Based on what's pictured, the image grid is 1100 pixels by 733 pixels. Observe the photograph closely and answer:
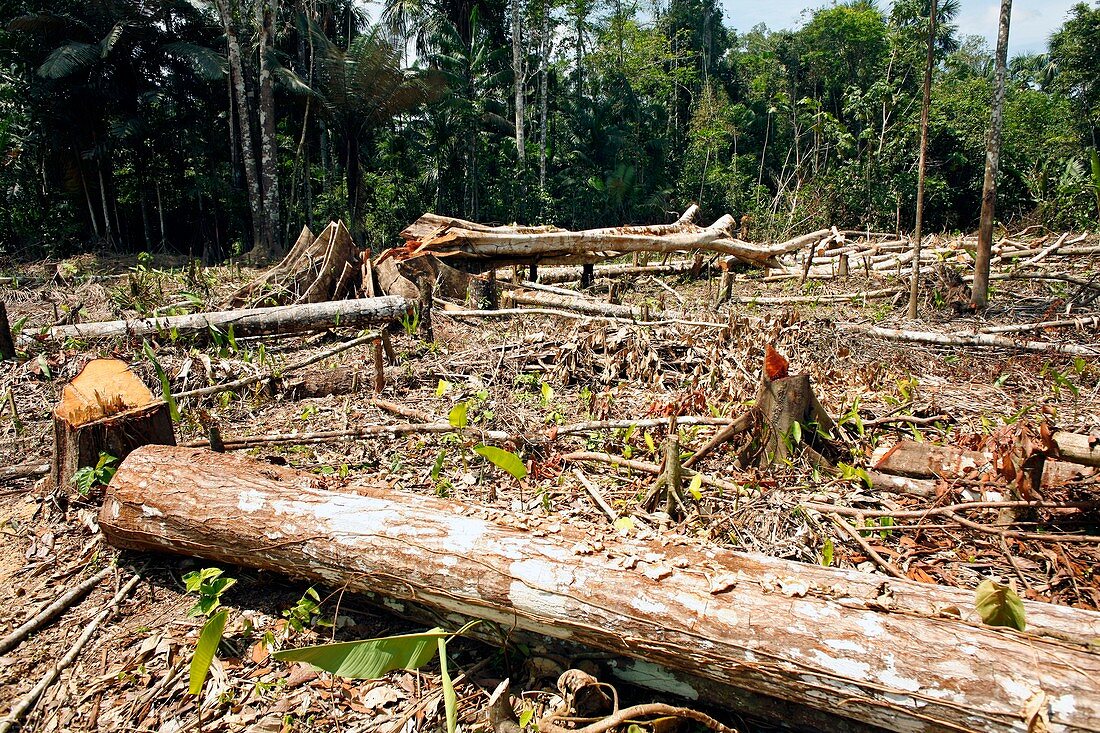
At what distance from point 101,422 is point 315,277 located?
4.78 meters

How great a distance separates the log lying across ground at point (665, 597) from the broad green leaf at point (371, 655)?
30 centimetres

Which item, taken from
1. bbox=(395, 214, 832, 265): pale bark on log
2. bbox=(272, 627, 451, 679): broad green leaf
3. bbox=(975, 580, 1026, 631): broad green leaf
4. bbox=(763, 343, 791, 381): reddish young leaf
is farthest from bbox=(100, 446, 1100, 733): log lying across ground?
bbox=(395, 214, 832, 265): pale bark on log

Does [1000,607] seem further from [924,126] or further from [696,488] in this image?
[924,126]

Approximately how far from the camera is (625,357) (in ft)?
16.9

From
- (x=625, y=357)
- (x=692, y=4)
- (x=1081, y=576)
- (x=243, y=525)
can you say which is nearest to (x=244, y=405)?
(x=243, y=525)

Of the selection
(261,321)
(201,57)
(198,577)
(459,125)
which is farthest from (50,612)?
(459,125)

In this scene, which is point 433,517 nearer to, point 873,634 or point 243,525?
point 243,525

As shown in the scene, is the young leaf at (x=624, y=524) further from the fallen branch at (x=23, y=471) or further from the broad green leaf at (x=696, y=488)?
the fallen branch at (x=23, y=471)

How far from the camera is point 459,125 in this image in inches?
826

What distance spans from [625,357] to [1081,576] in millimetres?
3161

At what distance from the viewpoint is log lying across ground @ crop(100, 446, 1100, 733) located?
64.8 inches

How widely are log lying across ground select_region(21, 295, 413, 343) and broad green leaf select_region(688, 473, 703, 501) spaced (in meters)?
4.25

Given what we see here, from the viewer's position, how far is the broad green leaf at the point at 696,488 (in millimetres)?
2994

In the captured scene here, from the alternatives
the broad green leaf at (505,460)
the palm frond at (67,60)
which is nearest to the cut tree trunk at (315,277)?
the broad green leaf at (505,460)
